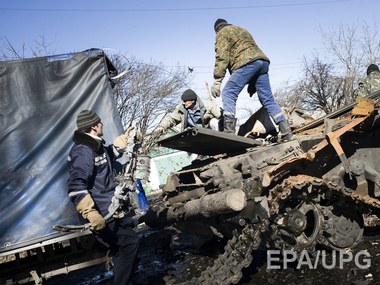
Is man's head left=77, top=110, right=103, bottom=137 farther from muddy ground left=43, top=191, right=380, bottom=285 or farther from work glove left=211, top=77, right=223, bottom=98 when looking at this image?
muddy ground left=43, top=191, right=380, bottom=285

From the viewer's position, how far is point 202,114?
18.0 ft

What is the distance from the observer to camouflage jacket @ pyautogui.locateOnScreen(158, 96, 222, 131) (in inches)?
215

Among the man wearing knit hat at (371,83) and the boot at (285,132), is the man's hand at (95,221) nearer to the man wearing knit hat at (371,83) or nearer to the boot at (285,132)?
the boot at (285,132)

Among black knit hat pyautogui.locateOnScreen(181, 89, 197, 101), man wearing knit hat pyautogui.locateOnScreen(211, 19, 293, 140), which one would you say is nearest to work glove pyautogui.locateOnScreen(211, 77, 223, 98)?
man wearing knit hat pyautogui.locateOnScreen(211, 19, 293, 140)

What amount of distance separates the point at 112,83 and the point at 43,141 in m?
1.41

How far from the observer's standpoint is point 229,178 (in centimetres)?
405

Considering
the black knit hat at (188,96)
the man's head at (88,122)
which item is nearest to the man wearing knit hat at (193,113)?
the black knit hat at (188,96)

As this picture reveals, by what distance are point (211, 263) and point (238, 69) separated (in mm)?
2874

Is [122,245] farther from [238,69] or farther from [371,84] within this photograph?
[371,84]

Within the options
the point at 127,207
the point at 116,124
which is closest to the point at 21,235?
the point at 127,207

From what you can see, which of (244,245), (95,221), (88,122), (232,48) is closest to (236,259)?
(244,245)

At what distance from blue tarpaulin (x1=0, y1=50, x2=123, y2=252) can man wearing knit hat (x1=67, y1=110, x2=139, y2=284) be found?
83cm

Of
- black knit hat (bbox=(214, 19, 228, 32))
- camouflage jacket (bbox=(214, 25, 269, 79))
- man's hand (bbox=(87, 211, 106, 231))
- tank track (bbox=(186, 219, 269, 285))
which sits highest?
black knit hat (bbox=(214, 19, 228, 32))

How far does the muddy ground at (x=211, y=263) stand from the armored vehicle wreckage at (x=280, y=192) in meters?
0.27
